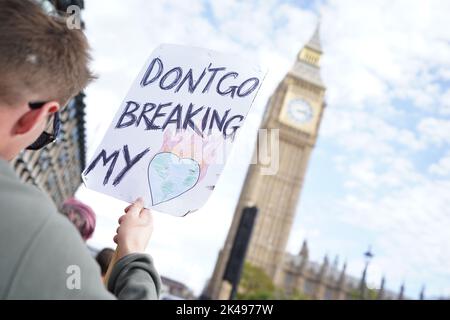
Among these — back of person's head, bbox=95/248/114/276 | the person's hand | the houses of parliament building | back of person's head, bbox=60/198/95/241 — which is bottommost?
the person's hand

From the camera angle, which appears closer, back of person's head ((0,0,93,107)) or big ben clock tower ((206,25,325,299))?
back of person's head ((0,0,93,107))

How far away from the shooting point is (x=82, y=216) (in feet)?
12.1

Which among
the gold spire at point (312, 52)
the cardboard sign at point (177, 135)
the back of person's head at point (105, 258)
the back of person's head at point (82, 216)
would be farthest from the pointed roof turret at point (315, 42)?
the cardboard sign at point (177, 135)

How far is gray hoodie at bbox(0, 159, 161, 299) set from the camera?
3.01 feet

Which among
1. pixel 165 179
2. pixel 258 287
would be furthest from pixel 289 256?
pixel 165 179

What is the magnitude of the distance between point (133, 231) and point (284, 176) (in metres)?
63.6

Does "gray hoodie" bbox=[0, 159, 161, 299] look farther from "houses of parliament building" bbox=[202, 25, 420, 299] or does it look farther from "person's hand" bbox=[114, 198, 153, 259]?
"houses of parliament building" bbox=[202, 25, 420, 299]

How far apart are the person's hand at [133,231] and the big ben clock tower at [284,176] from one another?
200 feet

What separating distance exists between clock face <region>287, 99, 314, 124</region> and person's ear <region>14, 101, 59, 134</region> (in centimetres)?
6380

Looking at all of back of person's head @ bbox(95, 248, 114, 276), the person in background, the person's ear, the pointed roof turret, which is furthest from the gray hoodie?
the pointed roof turret

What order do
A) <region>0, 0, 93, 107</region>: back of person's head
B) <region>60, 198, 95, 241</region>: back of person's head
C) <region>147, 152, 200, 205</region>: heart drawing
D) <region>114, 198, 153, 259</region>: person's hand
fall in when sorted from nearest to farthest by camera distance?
<region>0, 0, 93, 107</region>: back of person's head → <region>114, 198, 153, 259</region>: person's hand → <region>147, 152, 200, 205</region>: heart drawing → <region>60, 198, 95, 241</region>: back of person's head

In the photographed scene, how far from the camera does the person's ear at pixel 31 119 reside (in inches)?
45.3
